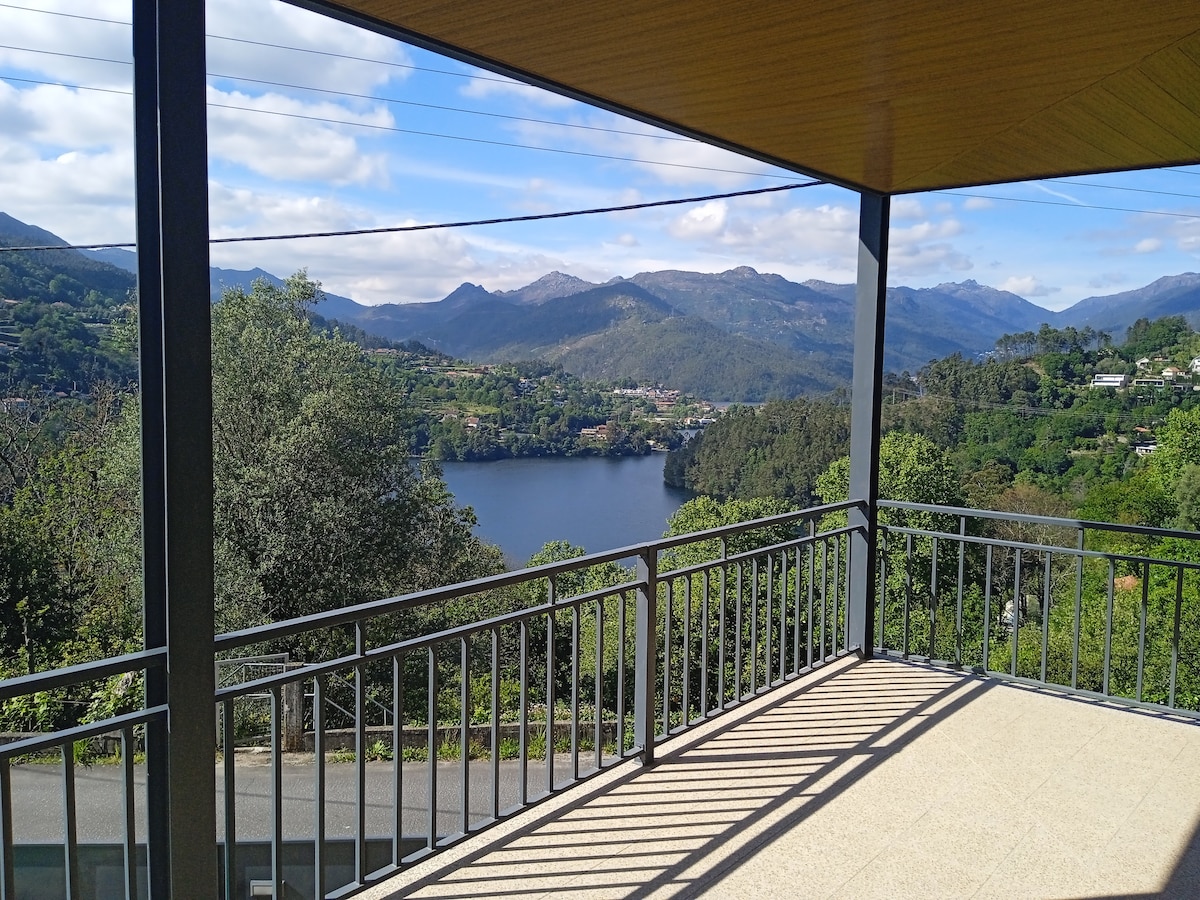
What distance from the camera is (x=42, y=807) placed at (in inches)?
436

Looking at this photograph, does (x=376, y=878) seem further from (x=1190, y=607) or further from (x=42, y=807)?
(x=1190, y=607)

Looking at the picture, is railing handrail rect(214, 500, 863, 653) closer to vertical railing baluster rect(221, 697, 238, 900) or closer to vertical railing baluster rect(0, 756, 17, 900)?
vertical railing baluster rect(221, 697, 238, 900)

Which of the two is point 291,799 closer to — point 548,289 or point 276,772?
point 276,772

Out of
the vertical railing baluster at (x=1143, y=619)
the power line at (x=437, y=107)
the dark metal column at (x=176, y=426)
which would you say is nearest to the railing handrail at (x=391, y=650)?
the dark metal column at (x=176, y=426)

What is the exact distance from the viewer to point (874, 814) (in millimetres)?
2930

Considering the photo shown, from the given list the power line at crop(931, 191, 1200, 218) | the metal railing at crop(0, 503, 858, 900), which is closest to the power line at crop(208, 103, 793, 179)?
the power line at crop(931, 191, 1200, 218)

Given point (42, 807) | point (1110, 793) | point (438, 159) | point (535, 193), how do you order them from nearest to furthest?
point (1110, 793) < point (42, 807) < point (438, 159) < point (535, 193)

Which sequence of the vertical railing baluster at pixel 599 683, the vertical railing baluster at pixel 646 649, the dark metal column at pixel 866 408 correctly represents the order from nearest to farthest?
1. the vertical railing baluster at pixel 599 683
2. the vertical railing baluster at pixel 646 649
3. the dark metal column at pixel 866 408

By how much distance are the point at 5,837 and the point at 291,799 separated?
10741 millimetres

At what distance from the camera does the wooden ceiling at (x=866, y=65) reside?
6.86 feet

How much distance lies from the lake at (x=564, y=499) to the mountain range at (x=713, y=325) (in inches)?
100

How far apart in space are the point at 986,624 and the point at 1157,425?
62.2 feet

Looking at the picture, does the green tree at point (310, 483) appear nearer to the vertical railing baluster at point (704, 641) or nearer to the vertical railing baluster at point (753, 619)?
the vertical railing baluster at point (753, 619)

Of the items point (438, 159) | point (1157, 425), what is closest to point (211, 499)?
point (1157, 425)
